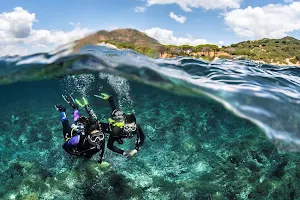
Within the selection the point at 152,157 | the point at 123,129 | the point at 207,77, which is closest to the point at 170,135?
the point at 152,157

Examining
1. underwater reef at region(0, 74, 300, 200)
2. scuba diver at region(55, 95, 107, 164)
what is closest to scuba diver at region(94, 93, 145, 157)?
scuba diver at region(55, 95, 107, 164)

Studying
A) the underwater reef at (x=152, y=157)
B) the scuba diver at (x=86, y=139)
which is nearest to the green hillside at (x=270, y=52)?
the underwater reef at (x=152, y=157)

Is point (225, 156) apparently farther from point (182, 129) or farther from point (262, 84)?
point (262, 84)

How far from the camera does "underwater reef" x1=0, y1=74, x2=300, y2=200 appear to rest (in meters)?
12.3

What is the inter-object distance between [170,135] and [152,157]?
1.71m

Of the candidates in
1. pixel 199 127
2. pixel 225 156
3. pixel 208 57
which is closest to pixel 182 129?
pixel 199 127

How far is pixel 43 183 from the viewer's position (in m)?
12.4

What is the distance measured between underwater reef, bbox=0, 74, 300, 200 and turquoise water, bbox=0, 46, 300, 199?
5cm

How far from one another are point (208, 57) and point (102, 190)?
80.6 feet

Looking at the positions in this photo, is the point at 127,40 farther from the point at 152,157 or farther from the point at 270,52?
the point at 270,52

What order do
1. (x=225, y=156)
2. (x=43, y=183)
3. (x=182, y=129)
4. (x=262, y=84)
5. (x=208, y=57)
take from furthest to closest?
1. (x=208, y=57)
2. (x=182, y=129)
3. (x=225, y=156)
4. (x=43, y=183)
5. (x=262, y=84)

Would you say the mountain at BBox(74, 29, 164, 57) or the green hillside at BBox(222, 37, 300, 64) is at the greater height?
the mountain at BBox(74, 29, 164, 57)

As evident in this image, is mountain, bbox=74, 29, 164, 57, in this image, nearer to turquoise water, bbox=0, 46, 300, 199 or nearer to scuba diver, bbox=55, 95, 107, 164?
turquoise water, bbox=0, 46, 300, 199

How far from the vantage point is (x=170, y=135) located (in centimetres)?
1503
